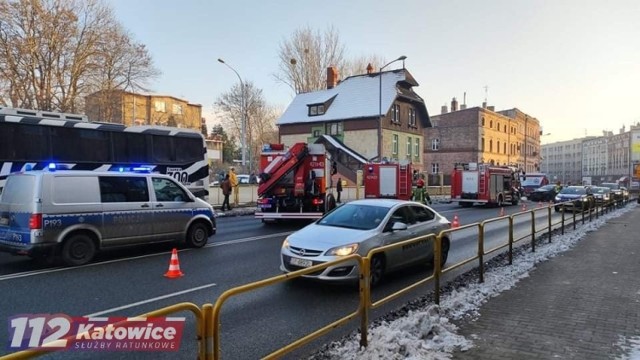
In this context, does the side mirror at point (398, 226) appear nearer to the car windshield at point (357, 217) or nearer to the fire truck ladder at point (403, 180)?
the car windshield at point (357, 217)

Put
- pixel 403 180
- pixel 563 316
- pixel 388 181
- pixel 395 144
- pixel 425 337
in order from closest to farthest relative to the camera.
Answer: pixel 425 337
pixel 563 316
pixel 388 181
pixel 403 180
pixel 395 144

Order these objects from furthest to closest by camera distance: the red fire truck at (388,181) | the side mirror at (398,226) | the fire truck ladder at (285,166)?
the red fire truck at (388,181) → the fire truck ladder at (285,166) → the side mirror at (398,226)

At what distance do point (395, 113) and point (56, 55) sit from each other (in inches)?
1230

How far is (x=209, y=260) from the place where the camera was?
33.2 feet

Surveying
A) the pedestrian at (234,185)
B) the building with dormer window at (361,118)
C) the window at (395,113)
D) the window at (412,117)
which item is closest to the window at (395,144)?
the building with dormer window at (361,118)

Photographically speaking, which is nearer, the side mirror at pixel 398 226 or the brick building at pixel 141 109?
the side mirror at pixel 398 226

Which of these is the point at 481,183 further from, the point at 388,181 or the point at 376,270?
the point at 376,270

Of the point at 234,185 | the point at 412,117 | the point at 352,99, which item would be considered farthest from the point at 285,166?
the point at 412,117

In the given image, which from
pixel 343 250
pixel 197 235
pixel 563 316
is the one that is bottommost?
pixel 563 316

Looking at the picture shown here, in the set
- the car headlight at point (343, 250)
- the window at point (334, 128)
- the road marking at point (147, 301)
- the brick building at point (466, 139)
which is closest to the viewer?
the road marking at point (147, 301)

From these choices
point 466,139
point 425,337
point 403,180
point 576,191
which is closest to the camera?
point 425,337

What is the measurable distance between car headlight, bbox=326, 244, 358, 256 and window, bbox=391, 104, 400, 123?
1717 inches

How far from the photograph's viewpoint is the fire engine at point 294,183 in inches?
690

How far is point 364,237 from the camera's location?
7805 mm
